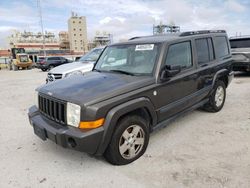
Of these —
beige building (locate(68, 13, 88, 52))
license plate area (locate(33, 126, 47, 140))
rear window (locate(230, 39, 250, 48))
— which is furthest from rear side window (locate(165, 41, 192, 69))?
beige building (locate(68, 13, 88, 52))

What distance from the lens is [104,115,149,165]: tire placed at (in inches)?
117

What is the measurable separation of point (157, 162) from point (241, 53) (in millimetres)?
7921

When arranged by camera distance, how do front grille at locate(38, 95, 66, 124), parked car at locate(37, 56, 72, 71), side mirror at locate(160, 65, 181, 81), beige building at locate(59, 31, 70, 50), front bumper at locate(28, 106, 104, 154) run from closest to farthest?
front bumper at locate(28, 106, 104, 154) < front grille at locate(38, 95, 66, 124) < side mirror at locate(160, 65, 181, 81) < parked car at locate(37, 56, 72, 71) < beige building at locate(59, 31, 70, 50)

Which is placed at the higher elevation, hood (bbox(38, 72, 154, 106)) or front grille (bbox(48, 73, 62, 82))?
hood (bbox(38, 72, 154, 106))

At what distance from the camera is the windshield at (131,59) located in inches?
139

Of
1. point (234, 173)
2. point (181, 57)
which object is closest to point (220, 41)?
point (181, 57)

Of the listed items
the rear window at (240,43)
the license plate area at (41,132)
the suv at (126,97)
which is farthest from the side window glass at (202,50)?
the rear window at (240,43)

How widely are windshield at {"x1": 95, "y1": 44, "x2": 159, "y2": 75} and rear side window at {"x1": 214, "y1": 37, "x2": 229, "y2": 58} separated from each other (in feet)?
6.88

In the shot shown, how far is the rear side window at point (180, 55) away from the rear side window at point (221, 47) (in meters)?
1.24

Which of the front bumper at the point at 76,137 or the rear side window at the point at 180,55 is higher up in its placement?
the rear side window at the point at 180,55

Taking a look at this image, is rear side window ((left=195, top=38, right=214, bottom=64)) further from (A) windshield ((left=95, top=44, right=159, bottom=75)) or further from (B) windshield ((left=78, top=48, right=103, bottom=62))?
(B) windshield ((left=78, top=48, right=103, bottom=62))

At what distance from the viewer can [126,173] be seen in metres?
2.93

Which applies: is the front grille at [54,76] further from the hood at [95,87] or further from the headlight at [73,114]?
the headlight at [73,114]

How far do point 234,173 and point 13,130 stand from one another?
163 inches
